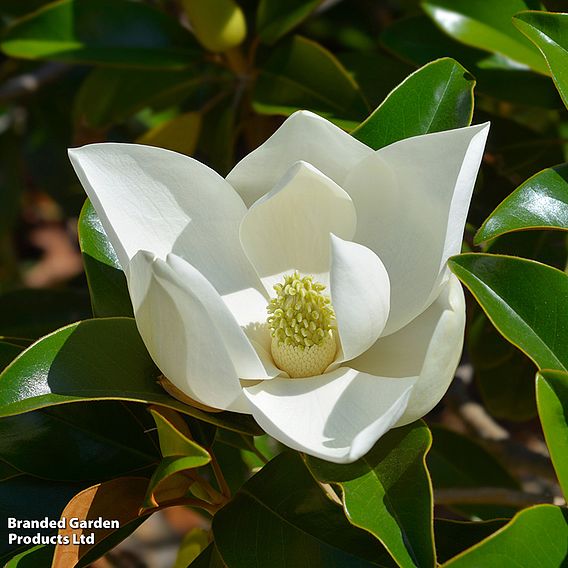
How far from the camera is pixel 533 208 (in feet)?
3.54

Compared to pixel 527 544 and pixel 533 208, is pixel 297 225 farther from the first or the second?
pixel 527 544

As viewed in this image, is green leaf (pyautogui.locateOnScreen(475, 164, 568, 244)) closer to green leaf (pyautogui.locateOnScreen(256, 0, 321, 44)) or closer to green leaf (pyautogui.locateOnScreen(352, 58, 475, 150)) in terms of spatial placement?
green leaf (pyautogui.locateOnScreen(352, 58, 475, 150))

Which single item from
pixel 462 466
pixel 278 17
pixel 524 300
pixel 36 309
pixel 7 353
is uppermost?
pixel 278 17

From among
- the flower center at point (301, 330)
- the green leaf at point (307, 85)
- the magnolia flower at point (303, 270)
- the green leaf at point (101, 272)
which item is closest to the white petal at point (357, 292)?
the magnolia flower at point (303, 270)

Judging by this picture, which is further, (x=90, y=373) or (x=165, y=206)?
(x=165, y=206)

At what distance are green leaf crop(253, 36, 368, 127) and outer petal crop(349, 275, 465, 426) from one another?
0.52 m

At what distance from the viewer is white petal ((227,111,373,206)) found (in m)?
1.08

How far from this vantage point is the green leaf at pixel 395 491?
88 cm

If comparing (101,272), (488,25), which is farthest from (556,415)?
(488,25)

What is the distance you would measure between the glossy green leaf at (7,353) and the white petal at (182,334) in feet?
0.97

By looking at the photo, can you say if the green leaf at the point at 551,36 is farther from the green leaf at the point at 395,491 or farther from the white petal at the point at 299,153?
the green leaf at the point at 395,491

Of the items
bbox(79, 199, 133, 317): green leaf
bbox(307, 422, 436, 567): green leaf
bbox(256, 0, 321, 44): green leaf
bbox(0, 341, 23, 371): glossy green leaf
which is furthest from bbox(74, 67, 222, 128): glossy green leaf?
bbox(307, 422, 436, 567): green leaf

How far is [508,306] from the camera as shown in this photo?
1.02 metres

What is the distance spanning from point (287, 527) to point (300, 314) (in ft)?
0.88
